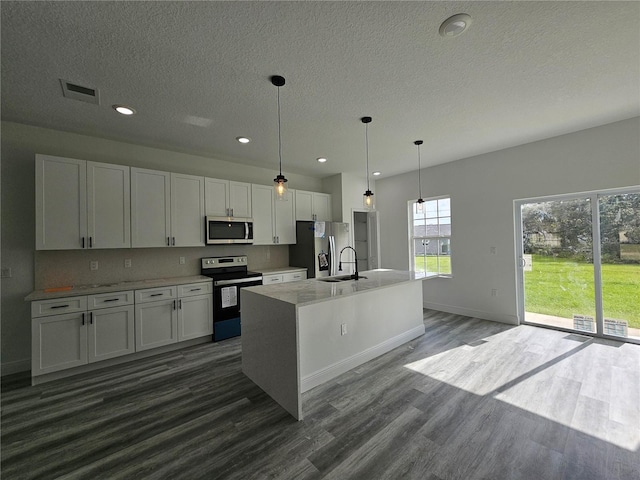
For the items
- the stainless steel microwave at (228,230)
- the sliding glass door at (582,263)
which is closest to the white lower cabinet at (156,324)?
the stainless steel microwave at (228,230)

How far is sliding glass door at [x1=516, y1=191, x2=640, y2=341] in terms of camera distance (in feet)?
11.1

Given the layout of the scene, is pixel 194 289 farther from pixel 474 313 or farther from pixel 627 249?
pixel 627 249

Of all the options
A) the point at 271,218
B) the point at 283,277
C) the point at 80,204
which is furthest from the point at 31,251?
the point at 283,277

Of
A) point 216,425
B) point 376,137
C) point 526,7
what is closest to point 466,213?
point 376,137

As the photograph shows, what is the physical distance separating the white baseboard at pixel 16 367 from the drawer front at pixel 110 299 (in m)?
1.07

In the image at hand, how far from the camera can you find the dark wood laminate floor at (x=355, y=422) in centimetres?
165

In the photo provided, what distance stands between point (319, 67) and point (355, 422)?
2.85 m

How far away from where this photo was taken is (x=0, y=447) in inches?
73.2

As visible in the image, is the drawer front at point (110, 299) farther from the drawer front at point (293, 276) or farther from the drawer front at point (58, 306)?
the drawer front at point (293, 276)

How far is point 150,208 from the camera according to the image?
140 inches

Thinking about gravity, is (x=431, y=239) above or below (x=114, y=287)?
above

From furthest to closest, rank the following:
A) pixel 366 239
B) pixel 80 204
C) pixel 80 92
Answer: pixel 366 239
pixel 80 204
pixel 80 92

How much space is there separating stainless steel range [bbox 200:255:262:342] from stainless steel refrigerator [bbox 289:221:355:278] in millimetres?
991

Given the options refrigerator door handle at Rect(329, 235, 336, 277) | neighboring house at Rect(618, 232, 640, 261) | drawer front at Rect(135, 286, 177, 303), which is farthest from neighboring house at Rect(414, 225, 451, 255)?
drawer front at Rect(135, 286, 177, 303)
